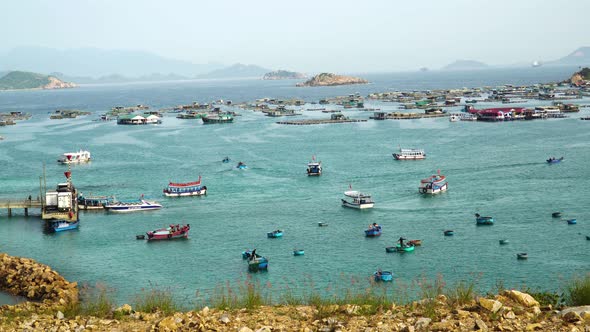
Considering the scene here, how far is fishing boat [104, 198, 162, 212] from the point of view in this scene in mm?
39094

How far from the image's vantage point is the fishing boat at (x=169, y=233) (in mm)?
32531

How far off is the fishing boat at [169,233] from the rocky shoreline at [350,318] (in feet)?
60.0

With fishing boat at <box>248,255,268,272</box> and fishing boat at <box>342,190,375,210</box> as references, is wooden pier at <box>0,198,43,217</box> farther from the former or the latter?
fishing boat at <box>342,190,375,210</box>

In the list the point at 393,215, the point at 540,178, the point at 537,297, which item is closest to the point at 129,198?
the point at 393,215

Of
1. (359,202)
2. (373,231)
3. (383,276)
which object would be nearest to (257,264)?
(383,276)

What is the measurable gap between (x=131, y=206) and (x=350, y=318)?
29398mm

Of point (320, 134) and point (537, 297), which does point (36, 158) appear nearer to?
point (320, 134)

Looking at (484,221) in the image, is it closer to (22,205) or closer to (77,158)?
(22,205)

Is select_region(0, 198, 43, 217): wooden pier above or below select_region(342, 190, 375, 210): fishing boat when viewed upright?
below

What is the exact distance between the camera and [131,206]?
39.1 metres

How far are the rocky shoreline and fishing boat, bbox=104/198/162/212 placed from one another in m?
25.2

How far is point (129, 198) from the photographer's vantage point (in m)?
42.5

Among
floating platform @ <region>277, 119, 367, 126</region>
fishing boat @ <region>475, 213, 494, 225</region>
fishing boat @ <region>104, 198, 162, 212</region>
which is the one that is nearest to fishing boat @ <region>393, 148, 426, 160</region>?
fishing boat @ <region>475, 213, 494, 225</region>

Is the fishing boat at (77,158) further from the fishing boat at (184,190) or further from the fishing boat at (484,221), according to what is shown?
the fishing boat at (484,221)
